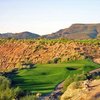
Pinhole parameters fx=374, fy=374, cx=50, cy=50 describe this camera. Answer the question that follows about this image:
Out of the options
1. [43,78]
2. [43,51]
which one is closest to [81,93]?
[43,78]

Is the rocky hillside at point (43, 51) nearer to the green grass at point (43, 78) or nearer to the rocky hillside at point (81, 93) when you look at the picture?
the green grass at point (43, 78)

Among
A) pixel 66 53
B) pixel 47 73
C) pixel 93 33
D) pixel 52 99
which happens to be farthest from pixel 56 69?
pixel 93 33

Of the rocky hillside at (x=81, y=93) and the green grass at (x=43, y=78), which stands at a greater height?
the rocky hillside at (x=81, y=93)

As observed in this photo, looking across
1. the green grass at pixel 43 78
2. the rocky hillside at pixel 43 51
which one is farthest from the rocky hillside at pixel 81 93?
the rocky hillside at pixel 43 51

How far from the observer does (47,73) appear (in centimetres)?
3888

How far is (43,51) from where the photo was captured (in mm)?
72500

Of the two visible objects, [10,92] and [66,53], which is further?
[66,53]

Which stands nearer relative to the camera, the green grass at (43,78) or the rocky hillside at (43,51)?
the green grass at (43,78)

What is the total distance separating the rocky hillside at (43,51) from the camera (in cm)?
6550

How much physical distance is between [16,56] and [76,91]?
167 feet

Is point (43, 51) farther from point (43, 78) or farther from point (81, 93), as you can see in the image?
point (81, 93)

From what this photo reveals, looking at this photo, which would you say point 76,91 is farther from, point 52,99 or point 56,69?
point 56,69

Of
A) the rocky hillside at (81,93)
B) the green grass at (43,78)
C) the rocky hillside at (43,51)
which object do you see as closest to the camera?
the rocky hillside at (81,93)

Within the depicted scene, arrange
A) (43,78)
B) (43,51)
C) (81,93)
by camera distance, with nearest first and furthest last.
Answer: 1. (81,93)
2. (43,78)
3. (43,51)
